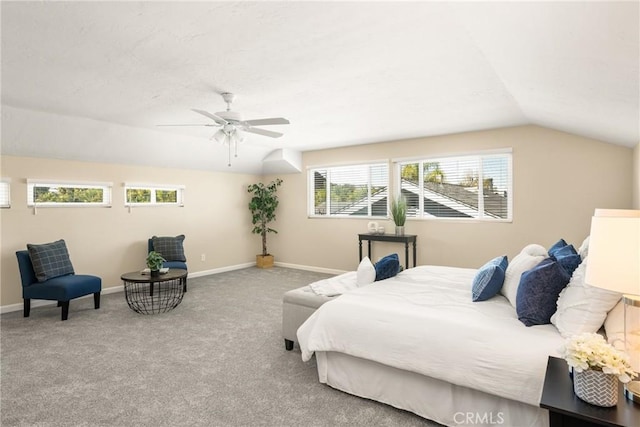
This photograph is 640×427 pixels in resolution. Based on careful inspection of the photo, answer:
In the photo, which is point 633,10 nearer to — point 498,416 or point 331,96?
point 498,416

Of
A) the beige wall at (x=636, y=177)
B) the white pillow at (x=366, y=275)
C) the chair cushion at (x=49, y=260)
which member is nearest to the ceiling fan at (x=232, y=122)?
the white pillow at (x=366, y=275)

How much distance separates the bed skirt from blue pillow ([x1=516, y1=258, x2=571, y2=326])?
0.48 m

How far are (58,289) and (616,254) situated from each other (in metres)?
5.03

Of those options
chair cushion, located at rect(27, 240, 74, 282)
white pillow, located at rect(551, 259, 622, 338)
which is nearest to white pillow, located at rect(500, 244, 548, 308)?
white pillow, located at rect(551, 259, 622, 338)

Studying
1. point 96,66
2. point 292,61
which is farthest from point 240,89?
point 96,66

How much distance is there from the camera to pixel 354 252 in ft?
21.7

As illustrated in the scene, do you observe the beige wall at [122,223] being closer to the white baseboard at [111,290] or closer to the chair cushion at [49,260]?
the white baseboard at [111,290]

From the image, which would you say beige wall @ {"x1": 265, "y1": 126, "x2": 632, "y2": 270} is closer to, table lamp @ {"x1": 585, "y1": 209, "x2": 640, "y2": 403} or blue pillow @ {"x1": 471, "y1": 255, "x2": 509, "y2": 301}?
blue pillow @ {"x1": 471, "y1": 255, "x2": 509, "y2": 301}

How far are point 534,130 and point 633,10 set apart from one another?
12.6 ft

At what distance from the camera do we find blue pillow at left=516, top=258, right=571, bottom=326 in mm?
2061

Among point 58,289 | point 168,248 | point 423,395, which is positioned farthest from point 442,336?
Answer: point 168,248

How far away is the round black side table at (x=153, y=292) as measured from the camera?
4369 millimetres

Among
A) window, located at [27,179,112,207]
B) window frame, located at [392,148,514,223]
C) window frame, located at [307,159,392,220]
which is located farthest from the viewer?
window frame, located at [307,159,392,220]

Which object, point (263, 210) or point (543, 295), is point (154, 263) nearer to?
point (263, 210)
